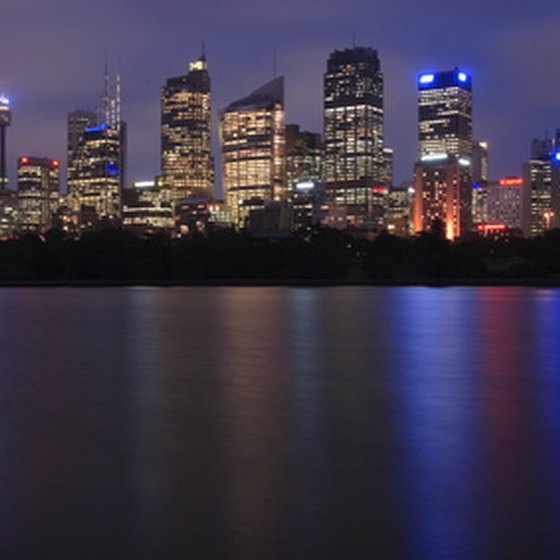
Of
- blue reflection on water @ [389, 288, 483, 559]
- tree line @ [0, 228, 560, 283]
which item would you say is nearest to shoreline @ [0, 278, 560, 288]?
tree line @ [0, 228, 560, 283]

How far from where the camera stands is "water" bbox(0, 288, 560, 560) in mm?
4742

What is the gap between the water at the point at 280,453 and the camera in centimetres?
474

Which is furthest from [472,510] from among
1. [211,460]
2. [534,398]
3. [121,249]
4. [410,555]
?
[121,249]

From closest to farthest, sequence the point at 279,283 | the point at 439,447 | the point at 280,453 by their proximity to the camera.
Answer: the point at 280,453
the point at 439,447
the point at 279,283

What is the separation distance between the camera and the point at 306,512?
16.9ft

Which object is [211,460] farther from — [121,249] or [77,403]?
[121,249]

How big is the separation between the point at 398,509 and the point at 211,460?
72.8 inches

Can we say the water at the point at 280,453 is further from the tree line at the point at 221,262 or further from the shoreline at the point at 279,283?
the tree line at the point at 221,262

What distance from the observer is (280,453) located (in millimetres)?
6719

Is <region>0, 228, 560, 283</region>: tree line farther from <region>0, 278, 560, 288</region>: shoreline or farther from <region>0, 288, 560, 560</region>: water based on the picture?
<region>0, 288, 560, 560</region>: water

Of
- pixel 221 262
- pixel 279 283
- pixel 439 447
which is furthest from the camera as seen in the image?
pixel 221 262

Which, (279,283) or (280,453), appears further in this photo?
(279,283)

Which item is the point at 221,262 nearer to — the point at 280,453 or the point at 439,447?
the point at 439,447

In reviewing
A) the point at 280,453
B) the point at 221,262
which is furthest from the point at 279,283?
the point at 280,453
